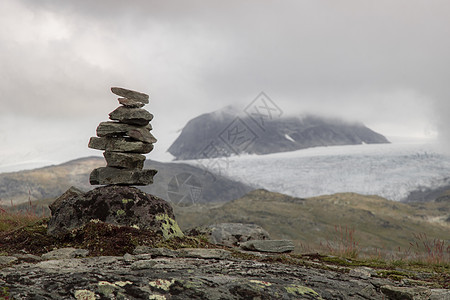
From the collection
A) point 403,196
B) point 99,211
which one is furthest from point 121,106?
point 403,196

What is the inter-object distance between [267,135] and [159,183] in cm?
2721

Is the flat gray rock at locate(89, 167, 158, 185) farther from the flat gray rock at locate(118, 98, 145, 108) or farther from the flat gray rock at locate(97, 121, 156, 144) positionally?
the flat gray rock at locate(118, 98, 145, 108)

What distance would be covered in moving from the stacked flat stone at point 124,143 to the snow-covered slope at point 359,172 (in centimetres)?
4503

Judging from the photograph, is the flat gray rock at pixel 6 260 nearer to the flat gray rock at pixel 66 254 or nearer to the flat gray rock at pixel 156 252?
the flat gray rock at pixel 66 254

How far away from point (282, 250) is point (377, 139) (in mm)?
83996

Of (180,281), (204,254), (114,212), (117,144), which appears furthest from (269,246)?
(180,281)

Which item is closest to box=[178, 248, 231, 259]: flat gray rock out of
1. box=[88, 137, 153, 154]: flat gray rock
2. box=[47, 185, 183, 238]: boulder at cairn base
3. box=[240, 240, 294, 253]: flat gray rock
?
box=[47, 185, 183, 238]: boulder at cairn base

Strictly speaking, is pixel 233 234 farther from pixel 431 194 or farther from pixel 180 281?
pixel 431 194

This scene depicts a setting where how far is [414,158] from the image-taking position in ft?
182

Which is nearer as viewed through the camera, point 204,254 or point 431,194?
point 204,254

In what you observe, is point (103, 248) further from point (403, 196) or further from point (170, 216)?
point (403, 196)

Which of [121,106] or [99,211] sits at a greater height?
[121,106]

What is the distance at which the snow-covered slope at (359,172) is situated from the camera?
53.7 m

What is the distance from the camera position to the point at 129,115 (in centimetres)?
1293
